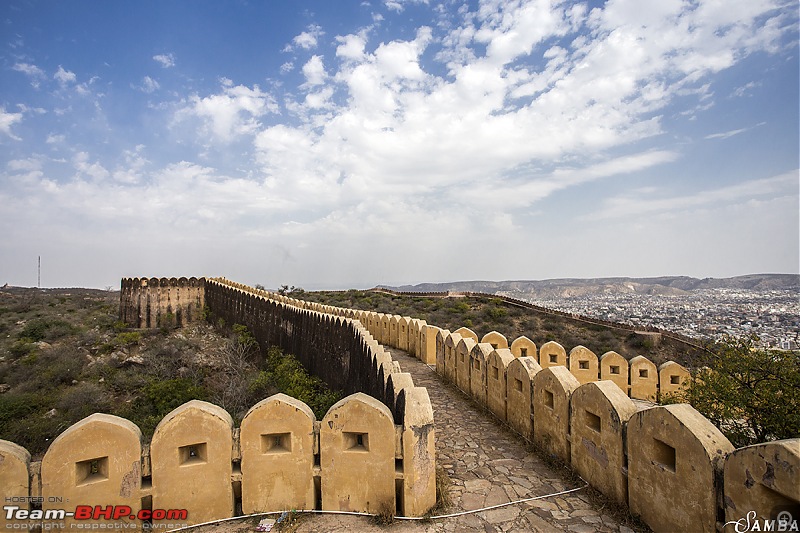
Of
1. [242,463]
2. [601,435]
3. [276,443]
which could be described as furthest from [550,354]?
[242,463]

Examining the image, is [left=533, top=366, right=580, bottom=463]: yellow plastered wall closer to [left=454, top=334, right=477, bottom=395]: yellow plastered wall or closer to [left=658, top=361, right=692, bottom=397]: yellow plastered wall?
[left=454, top=334, right=477, bottom=395]: yellow plastered wall

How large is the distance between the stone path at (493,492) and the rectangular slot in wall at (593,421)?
717mm

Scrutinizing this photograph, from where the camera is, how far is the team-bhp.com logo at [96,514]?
3.30m

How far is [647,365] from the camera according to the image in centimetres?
912

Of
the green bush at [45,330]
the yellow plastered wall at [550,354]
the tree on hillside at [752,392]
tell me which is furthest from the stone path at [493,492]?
the green bush at [45,330]

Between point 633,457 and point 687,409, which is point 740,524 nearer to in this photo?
point 687,409

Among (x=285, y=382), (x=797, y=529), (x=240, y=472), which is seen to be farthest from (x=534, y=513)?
(x=285, y=382)

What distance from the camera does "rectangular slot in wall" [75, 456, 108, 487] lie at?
3.52 metres

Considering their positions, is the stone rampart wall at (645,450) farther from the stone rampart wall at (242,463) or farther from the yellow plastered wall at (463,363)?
the stone rampart wall at (242,463)

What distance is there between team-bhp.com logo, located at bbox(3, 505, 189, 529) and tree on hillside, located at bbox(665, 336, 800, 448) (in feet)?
18.9

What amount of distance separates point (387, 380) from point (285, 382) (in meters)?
7.44

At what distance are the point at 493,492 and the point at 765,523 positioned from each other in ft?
8.51

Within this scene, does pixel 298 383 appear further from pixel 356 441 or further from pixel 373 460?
pixel 373 460

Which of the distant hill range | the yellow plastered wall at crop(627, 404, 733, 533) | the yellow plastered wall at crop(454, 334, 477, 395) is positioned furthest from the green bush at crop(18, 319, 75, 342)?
the distant hill range
